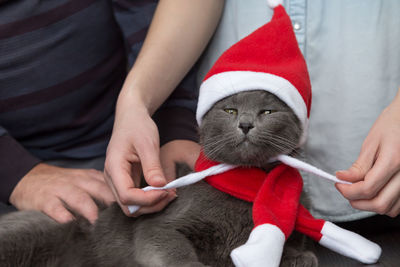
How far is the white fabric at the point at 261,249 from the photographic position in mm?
836

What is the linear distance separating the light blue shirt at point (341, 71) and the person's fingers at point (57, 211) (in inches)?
29.9

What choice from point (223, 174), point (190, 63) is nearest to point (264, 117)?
point (223, 174)

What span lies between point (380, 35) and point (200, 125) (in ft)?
2.01

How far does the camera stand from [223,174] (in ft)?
3.45

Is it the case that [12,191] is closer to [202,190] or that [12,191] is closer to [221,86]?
[202,190]

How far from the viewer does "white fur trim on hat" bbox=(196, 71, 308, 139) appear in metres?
0.97

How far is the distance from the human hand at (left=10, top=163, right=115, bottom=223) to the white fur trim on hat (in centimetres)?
47

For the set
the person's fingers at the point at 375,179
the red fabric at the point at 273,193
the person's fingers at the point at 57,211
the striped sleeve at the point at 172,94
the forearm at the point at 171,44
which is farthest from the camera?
the striped sleeve at the point at 172,94

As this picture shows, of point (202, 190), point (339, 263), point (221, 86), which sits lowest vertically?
point (339, 263)

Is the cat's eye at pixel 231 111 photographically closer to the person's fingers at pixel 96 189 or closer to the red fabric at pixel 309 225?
the red fabric at pixel 309 225

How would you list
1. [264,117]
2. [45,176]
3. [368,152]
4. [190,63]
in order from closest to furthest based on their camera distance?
[368,152] → [264,117] → [45,176] → [190,63]

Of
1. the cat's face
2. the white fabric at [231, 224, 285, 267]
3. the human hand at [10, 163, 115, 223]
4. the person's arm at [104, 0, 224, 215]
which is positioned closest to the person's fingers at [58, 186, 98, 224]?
the human hand at [10, 163, 115, 223]

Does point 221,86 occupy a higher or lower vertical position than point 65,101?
higher

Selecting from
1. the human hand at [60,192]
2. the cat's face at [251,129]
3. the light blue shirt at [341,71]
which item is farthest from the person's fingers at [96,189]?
the light blue shirt at [341,71]
